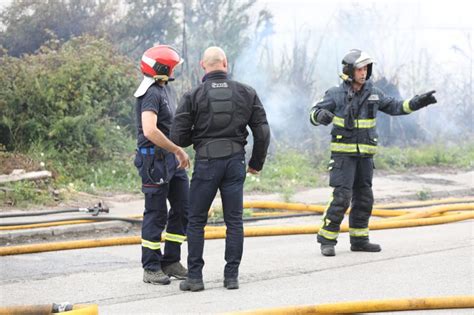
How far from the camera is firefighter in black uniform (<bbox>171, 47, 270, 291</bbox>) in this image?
696cm

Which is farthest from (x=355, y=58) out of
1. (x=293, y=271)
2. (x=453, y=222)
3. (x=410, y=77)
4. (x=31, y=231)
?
(x=410, y=77)

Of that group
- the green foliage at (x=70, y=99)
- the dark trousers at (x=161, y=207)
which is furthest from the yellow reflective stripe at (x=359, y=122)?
the green foliage at (x=70, y=99)

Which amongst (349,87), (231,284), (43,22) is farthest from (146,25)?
(231,284)

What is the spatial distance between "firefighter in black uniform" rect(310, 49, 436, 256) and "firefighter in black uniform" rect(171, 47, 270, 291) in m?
1.48

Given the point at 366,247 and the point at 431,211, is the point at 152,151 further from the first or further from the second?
the point at 431,211

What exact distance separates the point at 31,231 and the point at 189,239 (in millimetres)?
3017

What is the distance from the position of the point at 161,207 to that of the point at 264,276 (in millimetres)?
1023

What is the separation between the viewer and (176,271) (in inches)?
291

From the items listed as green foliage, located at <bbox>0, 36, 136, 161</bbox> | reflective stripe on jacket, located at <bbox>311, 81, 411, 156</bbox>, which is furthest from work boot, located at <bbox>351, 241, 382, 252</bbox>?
green foliage, located at <bbox>0, 36, 136, 161</bbox>

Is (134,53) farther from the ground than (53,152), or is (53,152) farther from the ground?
(134,53)

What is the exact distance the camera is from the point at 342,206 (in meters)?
8.51

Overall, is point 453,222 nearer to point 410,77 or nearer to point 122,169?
point 122,169

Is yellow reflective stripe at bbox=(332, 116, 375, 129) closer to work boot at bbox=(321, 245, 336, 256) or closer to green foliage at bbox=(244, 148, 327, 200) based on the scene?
work boot at bbox=(321, 245, 336, 256)

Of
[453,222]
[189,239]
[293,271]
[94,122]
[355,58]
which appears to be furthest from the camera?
[94,122]
